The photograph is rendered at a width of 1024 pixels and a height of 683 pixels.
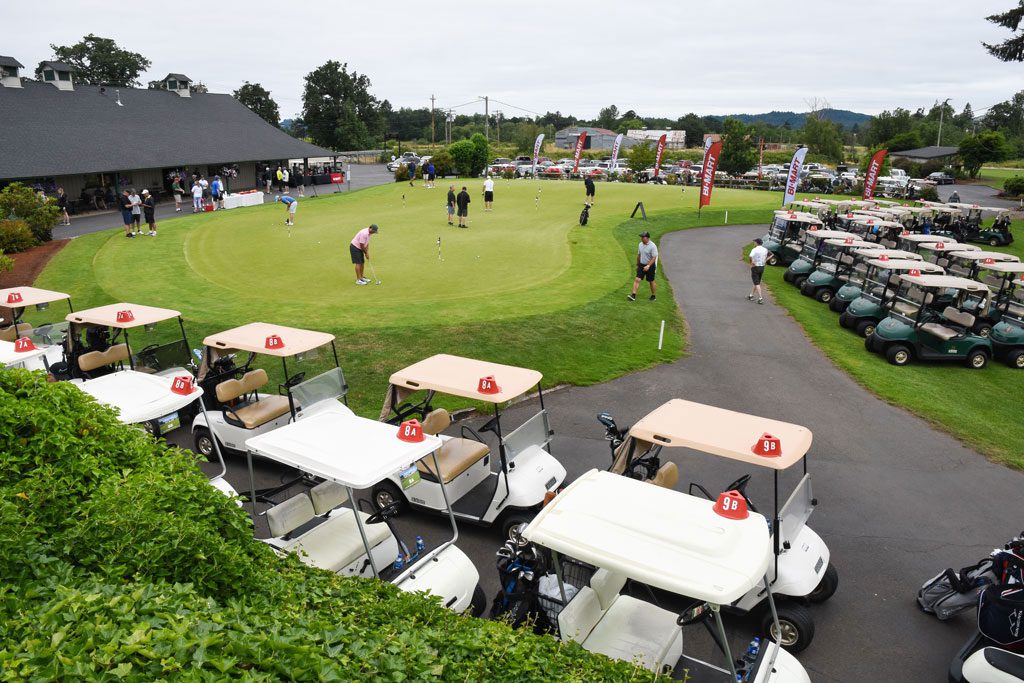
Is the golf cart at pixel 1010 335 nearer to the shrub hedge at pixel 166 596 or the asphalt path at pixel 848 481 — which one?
the asphalt path at pixel 848 481

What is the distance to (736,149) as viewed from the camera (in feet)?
185

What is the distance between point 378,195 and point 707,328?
28.2 meters

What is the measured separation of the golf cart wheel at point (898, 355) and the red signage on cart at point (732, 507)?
1122 centimetres

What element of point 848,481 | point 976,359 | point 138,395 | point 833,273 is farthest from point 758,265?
point 138,395

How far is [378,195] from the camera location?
39.4 metres

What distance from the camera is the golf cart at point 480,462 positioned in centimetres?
751

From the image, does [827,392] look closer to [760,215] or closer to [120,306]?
[120,306]

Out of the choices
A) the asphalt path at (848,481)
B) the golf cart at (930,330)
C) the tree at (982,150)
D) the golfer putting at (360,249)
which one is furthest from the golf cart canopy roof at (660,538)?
the tree at (982,150)

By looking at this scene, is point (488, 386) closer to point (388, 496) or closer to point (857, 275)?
point (388, 496)

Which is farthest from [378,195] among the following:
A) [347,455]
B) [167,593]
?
[167,593]

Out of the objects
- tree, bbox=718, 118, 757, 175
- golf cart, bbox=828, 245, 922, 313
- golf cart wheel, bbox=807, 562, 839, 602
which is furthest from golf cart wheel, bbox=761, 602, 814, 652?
tree, bbox=718, 118, 757, 175

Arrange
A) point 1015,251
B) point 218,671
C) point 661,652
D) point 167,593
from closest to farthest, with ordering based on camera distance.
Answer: point 218,671 < point 167,593 < point 661,652 < point 1015,251

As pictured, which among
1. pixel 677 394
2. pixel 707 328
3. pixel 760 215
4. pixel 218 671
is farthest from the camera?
pixel 760 215

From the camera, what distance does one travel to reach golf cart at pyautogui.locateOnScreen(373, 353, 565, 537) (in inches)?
296
